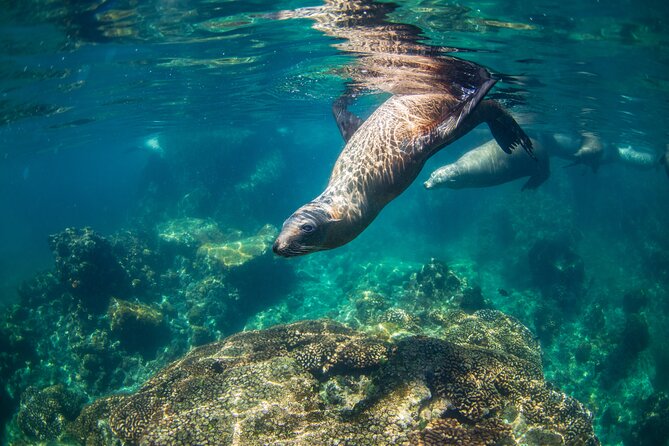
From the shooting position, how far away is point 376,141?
4844 mm

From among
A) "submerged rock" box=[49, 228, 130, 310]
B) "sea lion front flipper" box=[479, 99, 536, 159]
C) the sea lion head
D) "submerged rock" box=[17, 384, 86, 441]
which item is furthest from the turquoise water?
the sea lion head

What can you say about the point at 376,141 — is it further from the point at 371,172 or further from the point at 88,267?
the point at 88,267

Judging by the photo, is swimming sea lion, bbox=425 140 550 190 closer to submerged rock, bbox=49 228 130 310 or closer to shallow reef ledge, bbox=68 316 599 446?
shallow reef ledge, bbox=68 316 599 446

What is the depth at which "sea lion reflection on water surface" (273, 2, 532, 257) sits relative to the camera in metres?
3.65

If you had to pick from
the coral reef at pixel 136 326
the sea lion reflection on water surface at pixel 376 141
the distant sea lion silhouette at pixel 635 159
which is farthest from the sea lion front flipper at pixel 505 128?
the distant sea lion silhouette at pixel 635 159

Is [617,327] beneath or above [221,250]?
beneath

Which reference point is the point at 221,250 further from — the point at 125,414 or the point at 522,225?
the point at 522,225

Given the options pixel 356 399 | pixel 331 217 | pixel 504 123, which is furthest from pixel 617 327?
Result: pixel 331 217

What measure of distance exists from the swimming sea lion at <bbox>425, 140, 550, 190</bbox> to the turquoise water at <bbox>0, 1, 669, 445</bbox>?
3080 mm

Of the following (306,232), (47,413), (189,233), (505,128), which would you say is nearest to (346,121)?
(505,128)

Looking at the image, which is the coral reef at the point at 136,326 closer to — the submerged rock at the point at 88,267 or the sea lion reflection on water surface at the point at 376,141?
the submerged rock at the point at 88,267

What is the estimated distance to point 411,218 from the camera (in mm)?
30797

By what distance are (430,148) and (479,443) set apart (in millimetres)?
3717

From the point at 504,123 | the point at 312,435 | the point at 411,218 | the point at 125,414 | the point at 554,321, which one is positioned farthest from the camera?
the point at 411,218
